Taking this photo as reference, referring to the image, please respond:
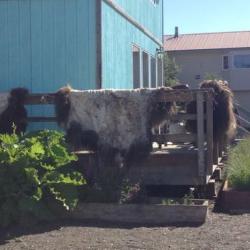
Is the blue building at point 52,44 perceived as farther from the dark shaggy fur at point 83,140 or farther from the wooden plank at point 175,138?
the wooden plank at point 175,138

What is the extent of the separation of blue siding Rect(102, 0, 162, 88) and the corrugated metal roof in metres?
25.4

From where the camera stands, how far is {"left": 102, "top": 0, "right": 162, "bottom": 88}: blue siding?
1045 cm

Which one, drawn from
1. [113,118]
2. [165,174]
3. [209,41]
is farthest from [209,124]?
[209,41]

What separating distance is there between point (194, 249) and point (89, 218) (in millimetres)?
1780

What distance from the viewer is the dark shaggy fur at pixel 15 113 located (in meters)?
9.05

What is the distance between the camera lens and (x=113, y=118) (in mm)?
8719

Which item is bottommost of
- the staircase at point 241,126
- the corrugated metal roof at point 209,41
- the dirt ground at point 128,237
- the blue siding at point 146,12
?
the dirt ground at point 128,237

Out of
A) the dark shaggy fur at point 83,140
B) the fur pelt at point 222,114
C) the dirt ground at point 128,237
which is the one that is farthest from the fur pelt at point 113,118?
the dirt ground at point 128,237

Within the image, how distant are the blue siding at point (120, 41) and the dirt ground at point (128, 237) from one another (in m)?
3.37

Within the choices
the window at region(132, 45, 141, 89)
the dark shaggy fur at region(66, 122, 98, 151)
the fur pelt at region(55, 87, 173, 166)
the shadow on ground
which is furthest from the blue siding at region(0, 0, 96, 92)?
the window at region(132, 45, 141, 89)

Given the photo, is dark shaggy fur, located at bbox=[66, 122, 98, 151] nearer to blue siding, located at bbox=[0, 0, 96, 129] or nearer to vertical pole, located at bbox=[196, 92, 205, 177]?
blue siding, located at bbox=[0, 0, 96, 129]

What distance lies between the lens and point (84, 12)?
9.91 meters

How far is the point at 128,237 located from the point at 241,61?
32.9 metres

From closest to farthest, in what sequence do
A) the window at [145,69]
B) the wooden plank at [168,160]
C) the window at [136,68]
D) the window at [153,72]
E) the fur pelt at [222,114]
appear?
1. the wooden plank at [168,160]
2. the fur pelt at [222,114]
3. the window at [136,68]
4. the window at [145,69]
5. the window at [153,72]
